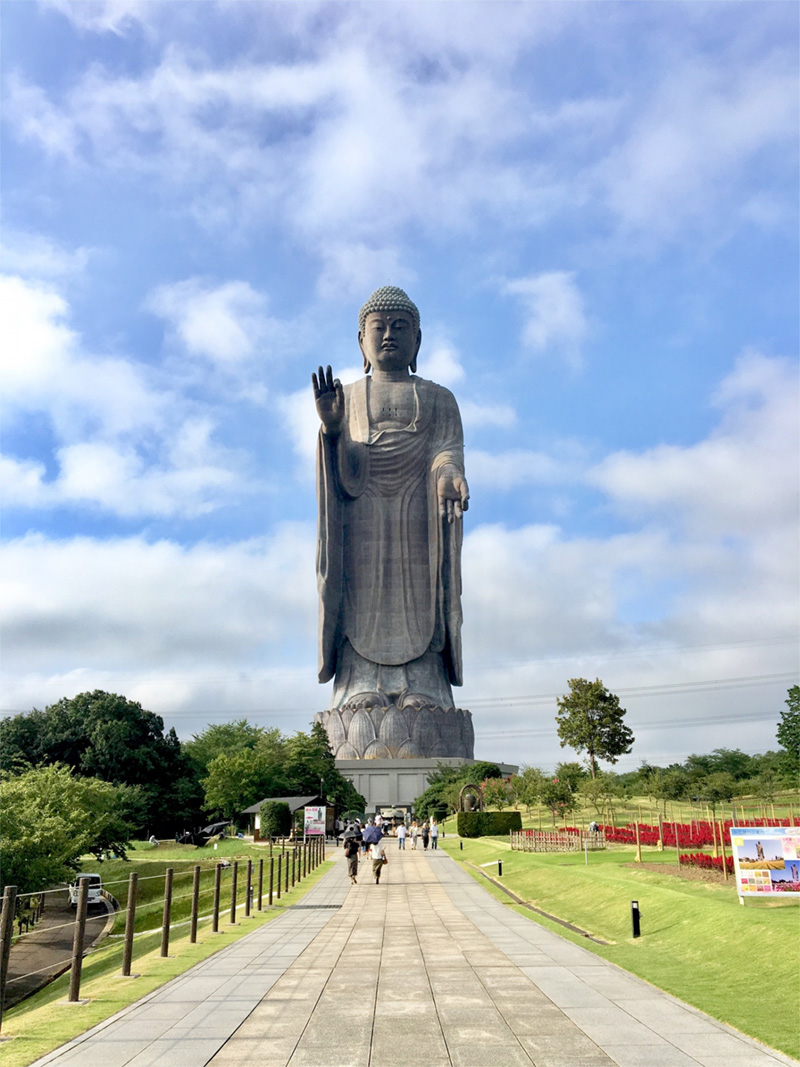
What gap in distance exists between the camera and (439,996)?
24.6 ft

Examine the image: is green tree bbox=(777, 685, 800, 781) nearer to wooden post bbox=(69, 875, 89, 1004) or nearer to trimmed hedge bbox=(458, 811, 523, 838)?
trimmed hedge bbox=(458, 811, 523, 838)

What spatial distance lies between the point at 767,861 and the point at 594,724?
38.4 metres

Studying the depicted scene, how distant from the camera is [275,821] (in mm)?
36156

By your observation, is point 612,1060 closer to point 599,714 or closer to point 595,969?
point 595,969

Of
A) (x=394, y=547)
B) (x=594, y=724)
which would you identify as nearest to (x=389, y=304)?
(x=394, y=547)

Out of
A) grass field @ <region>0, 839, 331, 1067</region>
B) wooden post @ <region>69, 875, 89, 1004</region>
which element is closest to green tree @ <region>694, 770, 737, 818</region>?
grass field @ <region>0, 839, 331, 1067</region>

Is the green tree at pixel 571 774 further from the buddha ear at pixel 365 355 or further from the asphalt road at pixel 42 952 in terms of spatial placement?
the buddha ear at pixel 365 355

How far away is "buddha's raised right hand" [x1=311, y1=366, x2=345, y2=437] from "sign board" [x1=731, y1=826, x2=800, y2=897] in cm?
3128

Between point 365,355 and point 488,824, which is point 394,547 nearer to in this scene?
point 365,355

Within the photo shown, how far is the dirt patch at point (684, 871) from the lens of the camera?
1543cm

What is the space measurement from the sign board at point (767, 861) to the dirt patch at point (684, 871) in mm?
2640

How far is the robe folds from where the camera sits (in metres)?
56.6

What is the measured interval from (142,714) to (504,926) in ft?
127

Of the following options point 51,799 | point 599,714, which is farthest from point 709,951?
point 599,714
